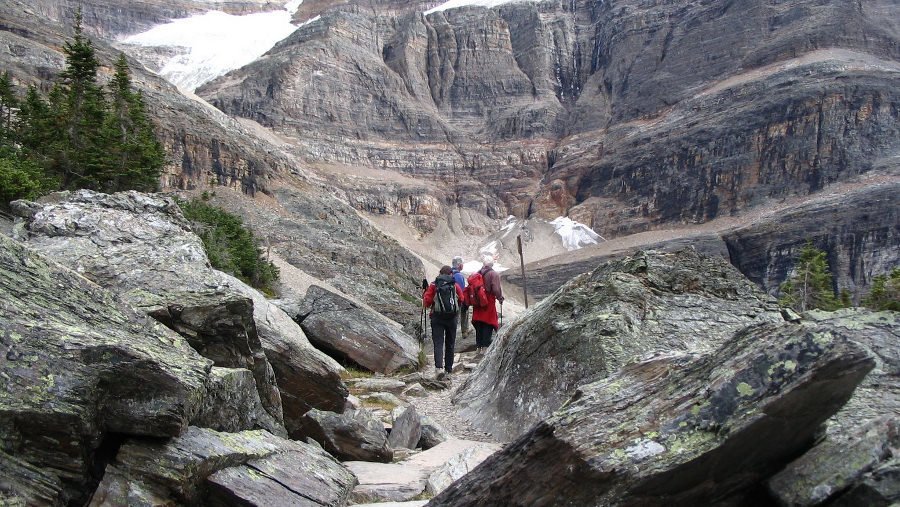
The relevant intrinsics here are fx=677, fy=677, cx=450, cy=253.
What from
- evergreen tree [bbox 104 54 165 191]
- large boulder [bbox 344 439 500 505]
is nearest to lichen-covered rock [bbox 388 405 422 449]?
large boulder [bbox 344 439 500 505]

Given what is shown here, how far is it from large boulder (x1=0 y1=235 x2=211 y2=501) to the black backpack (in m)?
8.58

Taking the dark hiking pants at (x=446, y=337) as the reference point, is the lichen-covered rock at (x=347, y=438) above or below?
above

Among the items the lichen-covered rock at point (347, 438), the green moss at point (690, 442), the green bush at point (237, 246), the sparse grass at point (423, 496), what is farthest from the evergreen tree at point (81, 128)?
the green moss at point (690, 442)

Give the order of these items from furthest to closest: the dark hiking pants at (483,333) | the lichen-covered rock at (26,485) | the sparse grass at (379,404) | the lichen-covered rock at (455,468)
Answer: the dark hiking pants at (483,333), the sparse grass at (379,404), the lichen-covered rock at (455,468), the lichen-covered rock at (26,485)

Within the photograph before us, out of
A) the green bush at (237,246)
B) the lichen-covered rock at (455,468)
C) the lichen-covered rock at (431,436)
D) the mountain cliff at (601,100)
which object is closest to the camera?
the lichen-covered rock at (455,468)

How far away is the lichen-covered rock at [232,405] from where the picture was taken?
552 centimetres

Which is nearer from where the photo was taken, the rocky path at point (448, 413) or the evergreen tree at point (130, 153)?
the rocky path at point (448, 413)

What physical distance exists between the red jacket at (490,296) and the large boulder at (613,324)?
4.45 m

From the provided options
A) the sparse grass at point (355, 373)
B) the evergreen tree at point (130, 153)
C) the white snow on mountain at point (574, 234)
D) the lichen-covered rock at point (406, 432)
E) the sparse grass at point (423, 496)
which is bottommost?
the white snow on mountain at point (574, 234)

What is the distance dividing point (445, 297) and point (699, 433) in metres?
9.91

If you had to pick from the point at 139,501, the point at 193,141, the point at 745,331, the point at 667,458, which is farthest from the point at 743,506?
the point at 193,141

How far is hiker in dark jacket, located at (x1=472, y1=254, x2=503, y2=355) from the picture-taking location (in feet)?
51.7

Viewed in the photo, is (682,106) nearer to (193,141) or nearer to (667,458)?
(193,141)

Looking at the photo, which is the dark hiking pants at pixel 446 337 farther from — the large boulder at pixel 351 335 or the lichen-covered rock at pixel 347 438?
the lichen-covered rock at pixel 347 438
